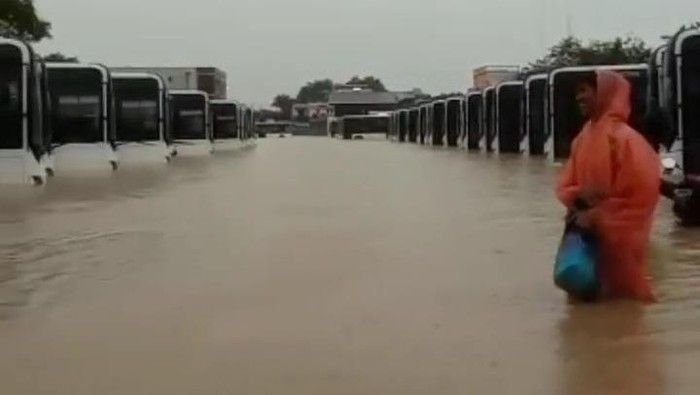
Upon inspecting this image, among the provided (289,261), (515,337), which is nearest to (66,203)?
(289,261)

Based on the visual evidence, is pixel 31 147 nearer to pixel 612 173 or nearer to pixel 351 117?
pixel 612 173

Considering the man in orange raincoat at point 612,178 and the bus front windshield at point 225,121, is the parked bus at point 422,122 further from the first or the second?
→ the man in orange raincoat at point 612,178

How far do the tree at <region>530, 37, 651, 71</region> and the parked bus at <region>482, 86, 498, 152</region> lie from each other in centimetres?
1472

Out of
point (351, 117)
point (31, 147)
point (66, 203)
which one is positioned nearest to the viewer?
point (66, 203)

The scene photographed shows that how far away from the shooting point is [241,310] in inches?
378

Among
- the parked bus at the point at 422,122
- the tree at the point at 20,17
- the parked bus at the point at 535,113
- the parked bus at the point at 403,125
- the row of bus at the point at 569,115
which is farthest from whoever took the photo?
the parked bus at the point at 403,125

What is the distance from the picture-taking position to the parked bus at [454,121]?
5902cm

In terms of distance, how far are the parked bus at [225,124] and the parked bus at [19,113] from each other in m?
34.4

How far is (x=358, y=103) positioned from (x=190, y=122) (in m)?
78.4

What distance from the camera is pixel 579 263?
31.0 ft

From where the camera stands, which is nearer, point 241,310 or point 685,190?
point 241,310

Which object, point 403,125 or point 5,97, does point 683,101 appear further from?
point 403,125

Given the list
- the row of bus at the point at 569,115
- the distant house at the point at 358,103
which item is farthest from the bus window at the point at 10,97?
the distant house at the point at 358,103

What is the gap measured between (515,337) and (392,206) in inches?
436
